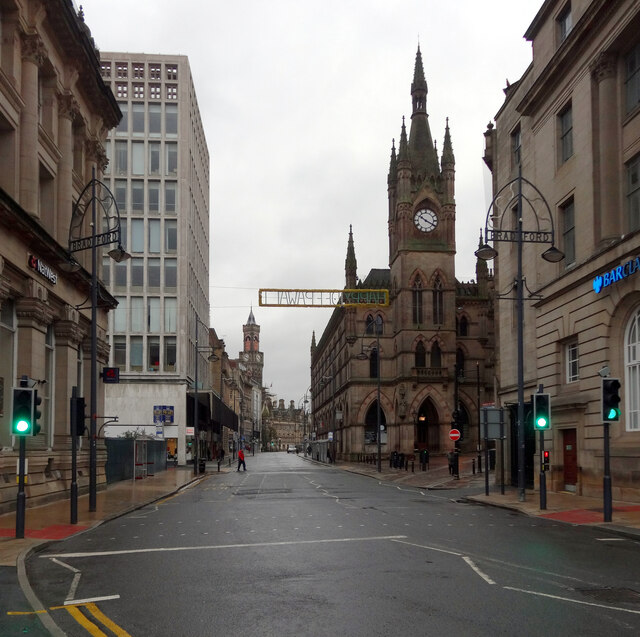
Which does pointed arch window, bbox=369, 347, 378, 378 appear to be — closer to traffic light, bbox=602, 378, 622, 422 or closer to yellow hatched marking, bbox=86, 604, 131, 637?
traffic light, bbox=602, 378, 622, 422

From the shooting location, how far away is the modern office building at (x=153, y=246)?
6425cm

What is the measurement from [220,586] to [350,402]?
7159 cm

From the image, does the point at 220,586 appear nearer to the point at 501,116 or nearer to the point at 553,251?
the point at 553,251

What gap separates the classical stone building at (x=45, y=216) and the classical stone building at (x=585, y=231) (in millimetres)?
15789

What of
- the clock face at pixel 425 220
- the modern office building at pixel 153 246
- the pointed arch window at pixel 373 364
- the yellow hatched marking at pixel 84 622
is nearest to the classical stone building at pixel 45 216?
the yellow hatched marking at pixel 84 622

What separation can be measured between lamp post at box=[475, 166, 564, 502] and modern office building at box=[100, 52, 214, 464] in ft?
118

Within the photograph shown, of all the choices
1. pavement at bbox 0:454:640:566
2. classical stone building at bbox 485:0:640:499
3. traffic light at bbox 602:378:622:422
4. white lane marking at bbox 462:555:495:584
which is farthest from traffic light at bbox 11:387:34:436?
classical stone building at bbox 485:0:640:499

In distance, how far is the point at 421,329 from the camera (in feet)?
253

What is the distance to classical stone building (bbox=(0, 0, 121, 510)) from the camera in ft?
78.9

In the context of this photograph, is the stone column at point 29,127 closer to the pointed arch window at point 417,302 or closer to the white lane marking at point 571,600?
the white lane marking at point 571,600

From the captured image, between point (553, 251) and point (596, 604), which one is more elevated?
point (553, 251)

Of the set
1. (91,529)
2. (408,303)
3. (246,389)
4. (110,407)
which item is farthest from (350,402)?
(246,389)

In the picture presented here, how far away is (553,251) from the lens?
22312 millimetres

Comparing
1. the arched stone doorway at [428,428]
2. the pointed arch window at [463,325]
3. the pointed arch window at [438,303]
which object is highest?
the pointed arch window at [438,303]
